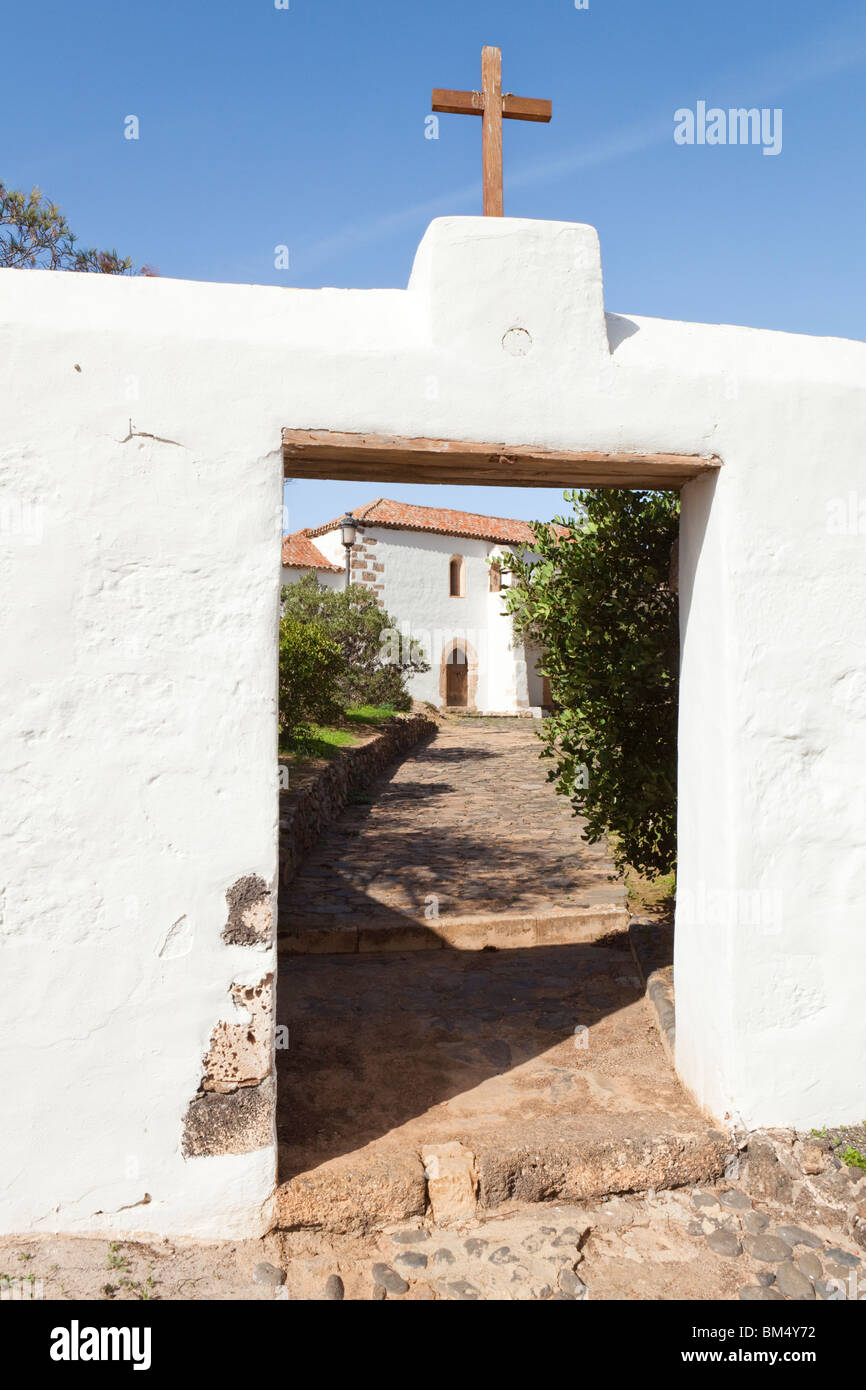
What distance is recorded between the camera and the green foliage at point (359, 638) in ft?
55.6

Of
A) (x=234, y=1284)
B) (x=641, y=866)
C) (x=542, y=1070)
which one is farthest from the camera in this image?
(x=641, y=866)

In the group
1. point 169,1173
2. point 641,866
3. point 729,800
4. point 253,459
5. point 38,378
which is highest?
point 38,378

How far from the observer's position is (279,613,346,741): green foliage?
→ 1120cm

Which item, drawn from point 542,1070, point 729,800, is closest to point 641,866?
point 542,1070

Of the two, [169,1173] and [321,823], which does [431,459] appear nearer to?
[169,1173]

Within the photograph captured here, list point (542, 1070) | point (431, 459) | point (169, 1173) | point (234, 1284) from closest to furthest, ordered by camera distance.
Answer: point (234, 1284) < point (169, 1173) < point (431, 459) < point (542, 1070)

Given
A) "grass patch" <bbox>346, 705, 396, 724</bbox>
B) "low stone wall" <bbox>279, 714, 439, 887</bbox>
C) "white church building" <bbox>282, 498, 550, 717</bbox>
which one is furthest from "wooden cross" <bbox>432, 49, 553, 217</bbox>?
"white church building" <bbox>282, 498, 550, 717</bbox>

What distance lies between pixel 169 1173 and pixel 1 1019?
76 centimetres

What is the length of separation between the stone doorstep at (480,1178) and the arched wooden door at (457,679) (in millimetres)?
21651

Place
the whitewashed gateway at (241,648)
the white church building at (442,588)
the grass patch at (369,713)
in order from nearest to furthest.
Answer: the whitewashed gateway at (241,648) → the grass patch at (369,713) → the white church building at (442,588)

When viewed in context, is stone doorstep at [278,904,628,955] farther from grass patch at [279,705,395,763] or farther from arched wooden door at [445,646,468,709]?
arched wooden door at [445,646,468,709]

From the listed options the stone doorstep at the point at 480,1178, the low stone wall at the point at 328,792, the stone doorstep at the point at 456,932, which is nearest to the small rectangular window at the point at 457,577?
the low stone wall at the point at 328,792

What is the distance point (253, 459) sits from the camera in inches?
126

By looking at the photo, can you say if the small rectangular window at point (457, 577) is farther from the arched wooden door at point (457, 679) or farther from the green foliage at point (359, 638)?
the green foliage at point (359, 638)
